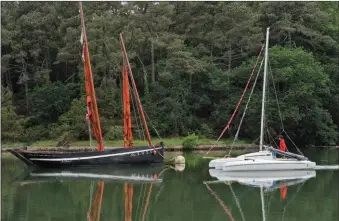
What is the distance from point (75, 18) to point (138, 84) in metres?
9.24

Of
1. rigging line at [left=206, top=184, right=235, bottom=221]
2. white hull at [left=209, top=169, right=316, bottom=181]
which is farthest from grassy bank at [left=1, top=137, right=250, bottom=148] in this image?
rigging line at [left=206, top=184, right=235, bottom=221]

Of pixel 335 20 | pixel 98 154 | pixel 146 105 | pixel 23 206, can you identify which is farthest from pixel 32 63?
pixel 23 206

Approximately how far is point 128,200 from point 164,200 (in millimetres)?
1404

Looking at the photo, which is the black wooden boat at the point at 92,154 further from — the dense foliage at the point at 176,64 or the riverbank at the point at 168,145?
the dense foliage at the point at 176,64

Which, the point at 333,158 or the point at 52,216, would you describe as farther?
the point at 333,158

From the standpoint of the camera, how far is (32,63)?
176 ft

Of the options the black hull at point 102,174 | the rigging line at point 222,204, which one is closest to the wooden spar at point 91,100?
the black hull at point 102,174

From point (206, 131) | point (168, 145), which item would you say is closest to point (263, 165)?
point (168, 145)

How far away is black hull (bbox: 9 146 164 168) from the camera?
29.8m

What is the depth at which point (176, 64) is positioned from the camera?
46.9 meters

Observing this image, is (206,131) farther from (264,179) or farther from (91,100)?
(264,179)

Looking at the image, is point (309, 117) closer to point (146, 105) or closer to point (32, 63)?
point (146, 105)

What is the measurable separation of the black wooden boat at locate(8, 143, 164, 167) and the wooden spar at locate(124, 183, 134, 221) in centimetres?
694

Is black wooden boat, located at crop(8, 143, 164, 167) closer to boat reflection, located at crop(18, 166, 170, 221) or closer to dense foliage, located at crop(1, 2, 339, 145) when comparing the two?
boat reflection, located at crop(18, 166, 170, 221)
